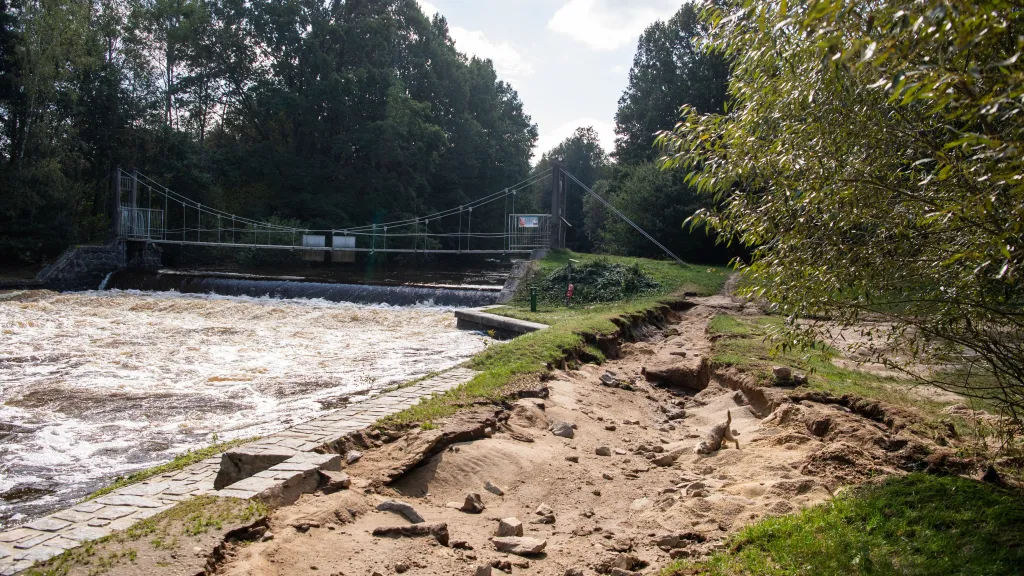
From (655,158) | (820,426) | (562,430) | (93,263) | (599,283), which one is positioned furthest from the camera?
(655,158)

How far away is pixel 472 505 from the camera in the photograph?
4344 mm

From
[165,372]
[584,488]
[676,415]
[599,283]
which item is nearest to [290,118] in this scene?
[599,283]

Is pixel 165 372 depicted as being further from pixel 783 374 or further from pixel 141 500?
pixel 783 374

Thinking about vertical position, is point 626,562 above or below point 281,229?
below

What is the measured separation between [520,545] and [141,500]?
2218 mm

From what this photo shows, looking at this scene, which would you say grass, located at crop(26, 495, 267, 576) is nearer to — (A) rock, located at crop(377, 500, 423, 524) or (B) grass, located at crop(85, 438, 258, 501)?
(A) rock, located at crop(377, 500, 423, 524)

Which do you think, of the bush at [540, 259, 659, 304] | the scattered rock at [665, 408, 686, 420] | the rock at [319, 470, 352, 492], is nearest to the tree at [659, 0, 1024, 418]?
the scattered rock at [665, 408, 686, 420]

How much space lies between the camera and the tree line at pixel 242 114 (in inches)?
947

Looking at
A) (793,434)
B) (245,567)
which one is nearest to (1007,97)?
(245,567)

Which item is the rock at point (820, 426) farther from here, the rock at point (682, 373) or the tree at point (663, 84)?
the tree at point (663, 84)

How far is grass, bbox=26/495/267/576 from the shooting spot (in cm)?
307

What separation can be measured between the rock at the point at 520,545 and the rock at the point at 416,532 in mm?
289

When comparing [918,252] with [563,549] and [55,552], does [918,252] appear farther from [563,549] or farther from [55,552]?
[55,552]

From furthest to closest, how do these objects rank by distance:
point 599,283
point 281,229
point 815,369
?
point 281,229 < point 599,283 < point 815,369
